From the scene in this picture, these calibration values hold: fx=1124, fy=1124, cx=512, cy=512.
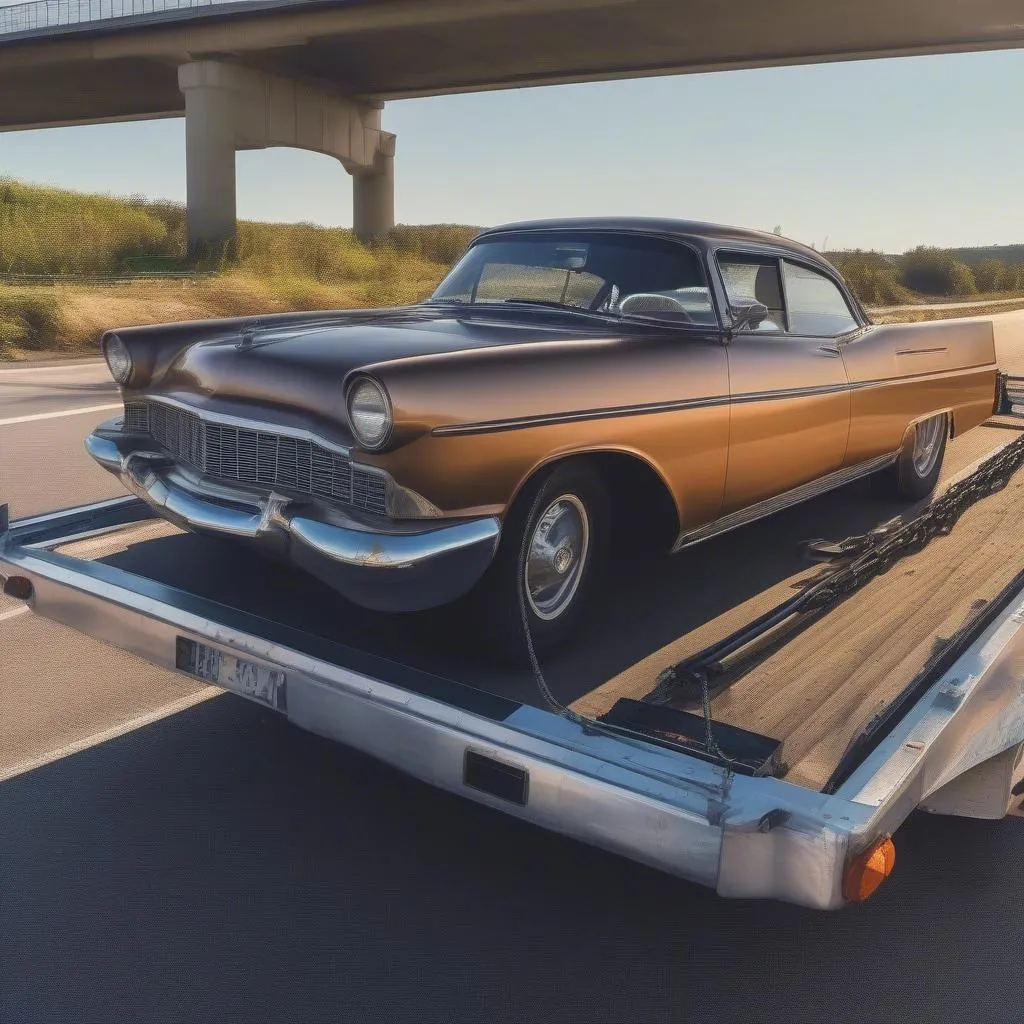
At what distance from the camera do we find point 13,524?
3.64m

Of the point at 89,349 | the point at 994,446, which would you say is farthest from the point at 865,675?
the point at 89,349

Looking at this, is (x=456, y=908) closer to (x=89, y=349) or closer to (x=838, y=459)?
(x=838, y=459)

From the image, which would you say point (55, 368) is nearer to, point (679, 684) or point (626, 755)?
point (679, 684)

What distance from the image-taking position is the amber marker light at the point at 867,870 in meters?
2.03

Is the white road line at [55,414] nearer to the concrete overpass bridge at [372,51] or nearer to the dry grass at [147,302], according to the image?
the dry grass at [147,302]

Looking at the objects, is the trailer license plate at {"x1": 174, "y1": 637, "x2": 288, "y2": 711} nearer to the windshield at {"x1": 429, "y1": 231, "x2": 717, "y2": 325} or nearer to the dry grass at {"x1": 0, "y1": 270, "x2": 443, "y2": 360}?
the windshield at {"x1": 429, "y1": 231, "x2": 717, "y2": 325}

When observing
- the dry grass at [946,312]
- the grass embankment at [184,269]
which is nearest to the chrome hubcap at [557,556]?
the grass embankment at [184,269]

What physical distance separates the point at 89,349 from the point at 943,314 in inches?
749

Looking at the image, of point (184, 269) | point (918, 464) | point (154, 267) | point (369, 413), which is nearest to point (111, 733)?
point (369, 413)

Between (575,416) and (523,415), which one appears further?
(575,416)

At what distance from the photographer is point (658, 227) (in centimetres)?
425

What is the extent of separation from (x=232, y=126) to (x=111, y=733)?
1330 inches

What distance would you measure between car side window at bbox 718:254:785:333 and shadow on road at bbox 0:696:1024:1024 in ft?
6.85

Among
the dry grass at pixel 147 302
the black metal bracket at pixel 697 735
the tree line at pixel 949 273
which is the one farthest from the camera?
the tree line at pixel 949 273
